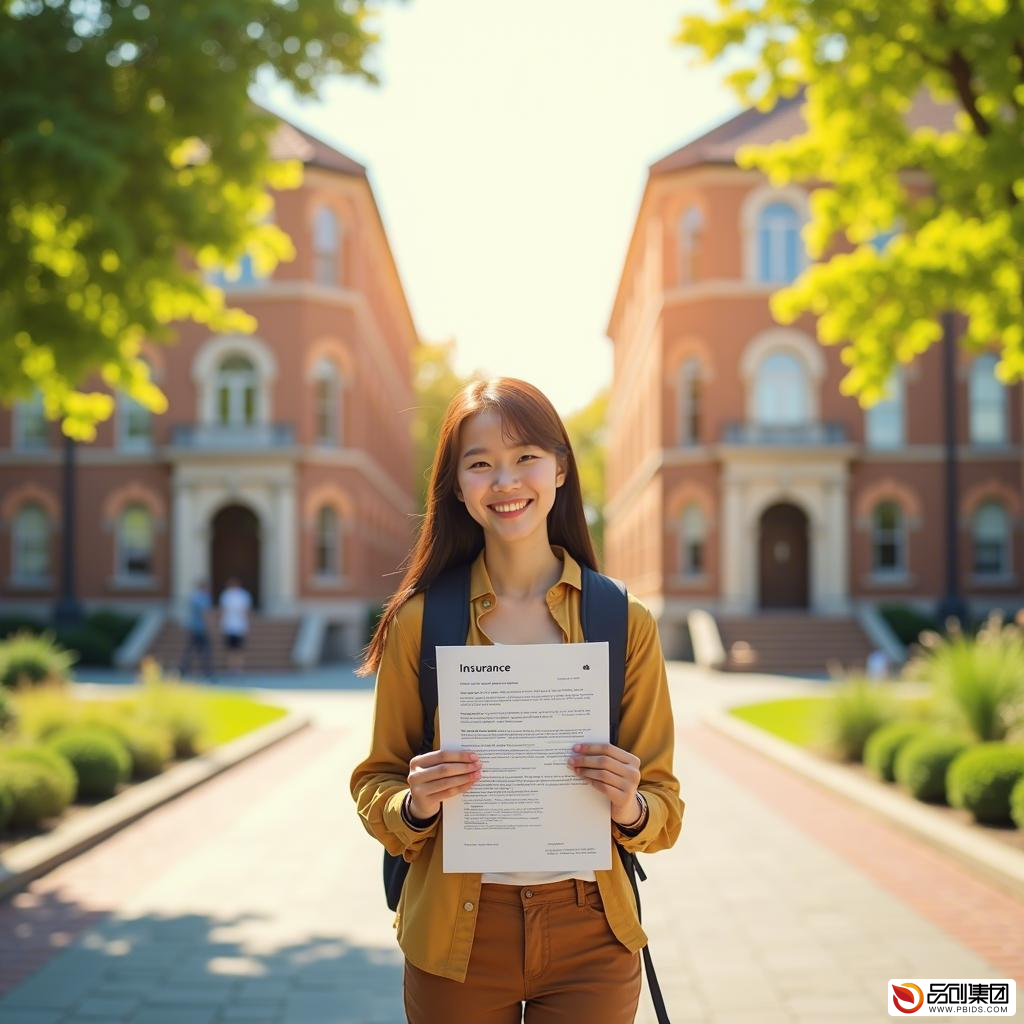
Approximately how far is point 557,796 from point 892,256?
11.8 meters

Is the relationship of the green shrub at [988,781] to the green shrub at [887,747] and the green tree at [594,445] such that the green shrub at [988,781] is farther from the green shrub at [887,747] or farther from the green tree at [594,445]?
the green tree at [594,445]

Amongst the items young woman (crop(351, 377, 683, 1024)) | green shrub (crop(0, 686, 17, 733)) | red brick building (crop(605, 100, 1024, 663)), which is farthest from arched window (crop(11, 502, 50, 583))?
young woman (crop(351, 377, 683, 1024))

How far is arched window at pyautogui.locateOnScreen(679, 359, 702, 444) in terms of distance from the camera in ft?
114

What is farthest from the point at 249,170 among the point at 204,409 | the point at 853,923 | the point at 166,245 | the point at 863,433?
the point at 863,433

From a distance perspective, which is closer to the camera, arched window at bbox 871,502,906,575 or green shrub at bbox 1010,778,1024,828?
green shrub at bbox 1010,778,1024,828

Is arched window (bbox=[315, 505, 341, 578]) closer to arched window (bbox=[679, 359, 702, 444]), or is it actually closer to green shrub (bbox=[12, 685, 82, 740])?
arched window (bbox=[679, 359, 702, 444])

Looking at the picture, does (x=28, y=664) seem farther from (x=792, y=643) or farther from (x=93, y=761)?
(x=792, y=643)

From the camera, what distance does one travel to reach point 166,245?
12.3 m

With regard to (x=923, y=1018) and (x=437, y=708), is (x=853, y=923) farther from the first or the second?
(x=437, y=708)

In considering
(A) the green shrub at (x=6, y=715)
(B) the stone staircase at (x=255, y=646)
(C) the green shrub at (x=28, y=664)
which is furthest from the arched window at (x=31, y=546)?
(A) the green shrub at (x=6, y=715)

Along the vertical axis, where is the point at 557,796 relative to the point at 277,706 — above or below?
above

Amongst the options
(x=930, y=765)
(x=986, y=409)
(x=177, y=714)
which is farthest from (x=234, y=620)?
(x=986, y=409)

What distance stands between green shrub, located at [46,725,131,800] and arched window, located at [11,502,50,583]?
84.7 feet

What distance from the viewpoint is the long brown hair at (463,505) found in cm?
287
